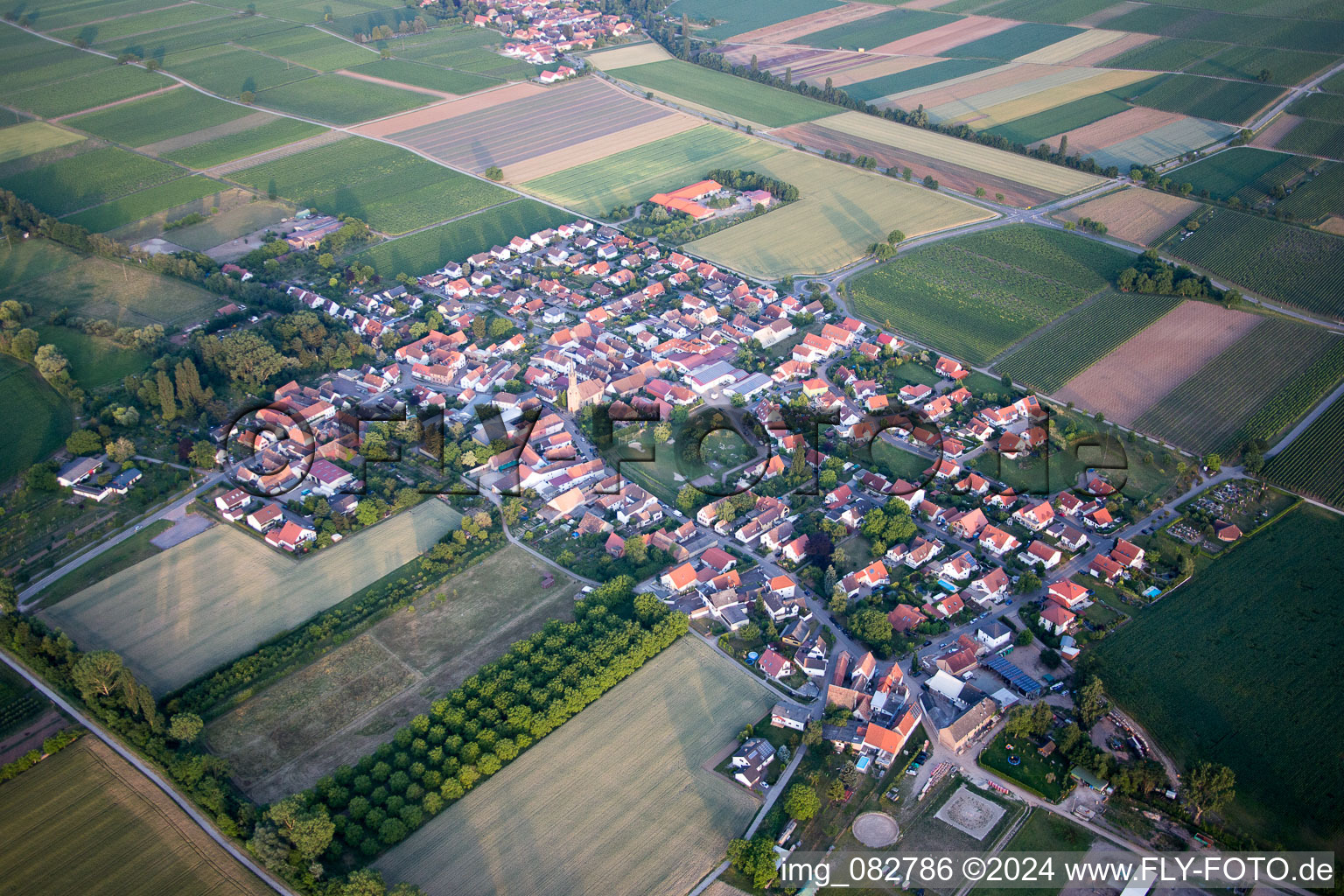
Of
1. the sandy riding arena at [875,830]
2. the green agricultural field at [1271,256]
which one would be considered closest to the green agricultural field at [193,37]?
the green agricultural field at [1271,256]

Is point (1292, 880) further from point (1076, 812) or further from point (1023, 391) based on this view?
point (1023, 391)

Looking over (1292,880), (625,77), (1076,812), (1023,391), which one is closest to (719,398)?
(1023,391)

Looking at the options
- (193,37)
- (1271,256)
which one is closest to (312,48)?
(193,37)

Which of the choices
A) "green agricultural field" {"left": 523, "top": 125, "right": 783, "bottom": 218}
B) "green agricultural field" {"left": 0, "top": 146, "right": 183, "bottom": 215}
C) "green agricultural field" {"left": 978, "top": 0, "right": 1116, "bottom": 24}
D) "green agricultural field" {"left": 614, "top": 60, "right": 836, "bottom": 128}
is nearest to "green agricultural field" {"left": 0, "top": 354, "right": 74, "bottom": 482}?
"green agricultural field" {"left": 0, "top": 146, "right": 183, "bottom": 215}

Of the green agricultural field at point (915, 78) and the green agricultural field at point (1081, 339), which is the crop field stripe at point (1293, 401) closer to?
the green agricultural field at point (1081, 339)

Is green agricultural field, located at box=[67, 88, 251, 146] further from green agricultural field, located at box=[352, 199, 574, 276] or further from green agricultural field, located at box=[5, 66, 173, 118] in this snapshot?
green agricultural field, located at box=[352, 199, 574, 276]
